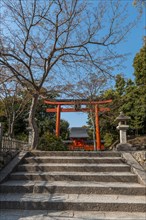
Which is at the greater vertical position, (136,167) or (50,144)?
(50,144)

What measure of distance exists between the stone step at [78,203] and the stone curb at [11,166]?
0.64 meters

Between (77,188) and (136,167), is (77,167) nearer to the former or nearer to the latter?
(77,188)

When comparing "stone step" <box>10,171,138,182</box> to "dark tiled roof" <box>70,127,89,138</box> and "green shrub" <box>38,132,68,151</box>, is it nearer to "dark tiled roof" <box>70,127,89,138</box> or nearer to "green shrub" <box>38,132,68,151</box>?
"green shrub" <box>38,132,68,151</box>

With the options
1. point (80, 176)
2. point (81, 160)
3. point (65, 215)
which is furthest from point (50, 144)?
point (65, 215)

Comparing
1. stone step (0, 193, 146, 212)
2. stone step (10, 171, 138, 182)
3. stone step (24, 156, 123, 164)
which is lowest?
stone step (0, 193, 146, 212)

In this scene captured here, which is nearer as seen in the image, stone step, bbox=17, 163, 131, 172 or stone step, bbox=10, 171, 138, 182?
stone step, bbox=10, 171, 138, 182

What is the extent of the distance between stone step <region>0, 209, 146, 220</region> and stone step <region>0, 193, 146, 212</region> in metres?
0.06

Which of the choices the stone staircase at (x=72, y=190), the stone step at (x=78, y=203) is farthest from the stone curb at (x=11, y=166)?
the stone step at (x=78, y=203)

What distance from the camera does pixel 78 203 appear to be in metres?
3.02

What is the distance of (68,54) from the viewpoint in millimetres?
6441

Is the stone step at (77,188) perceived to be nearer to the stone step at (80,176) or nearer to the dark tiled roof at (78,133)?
the stone step at (80,176)

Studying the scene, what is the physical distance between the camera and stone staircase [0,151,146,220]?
9.58 ft

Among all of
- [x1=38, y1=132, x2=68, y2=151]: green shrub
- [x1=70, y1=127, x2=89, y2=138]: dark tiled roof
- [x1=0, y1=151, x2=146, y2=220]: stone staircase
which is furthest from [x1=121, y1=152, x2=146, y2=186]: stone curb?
[x1=70, y1=127, x2=89, y2=138]: dark tiled roof

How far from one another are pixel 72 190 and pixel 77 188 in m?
0.10
